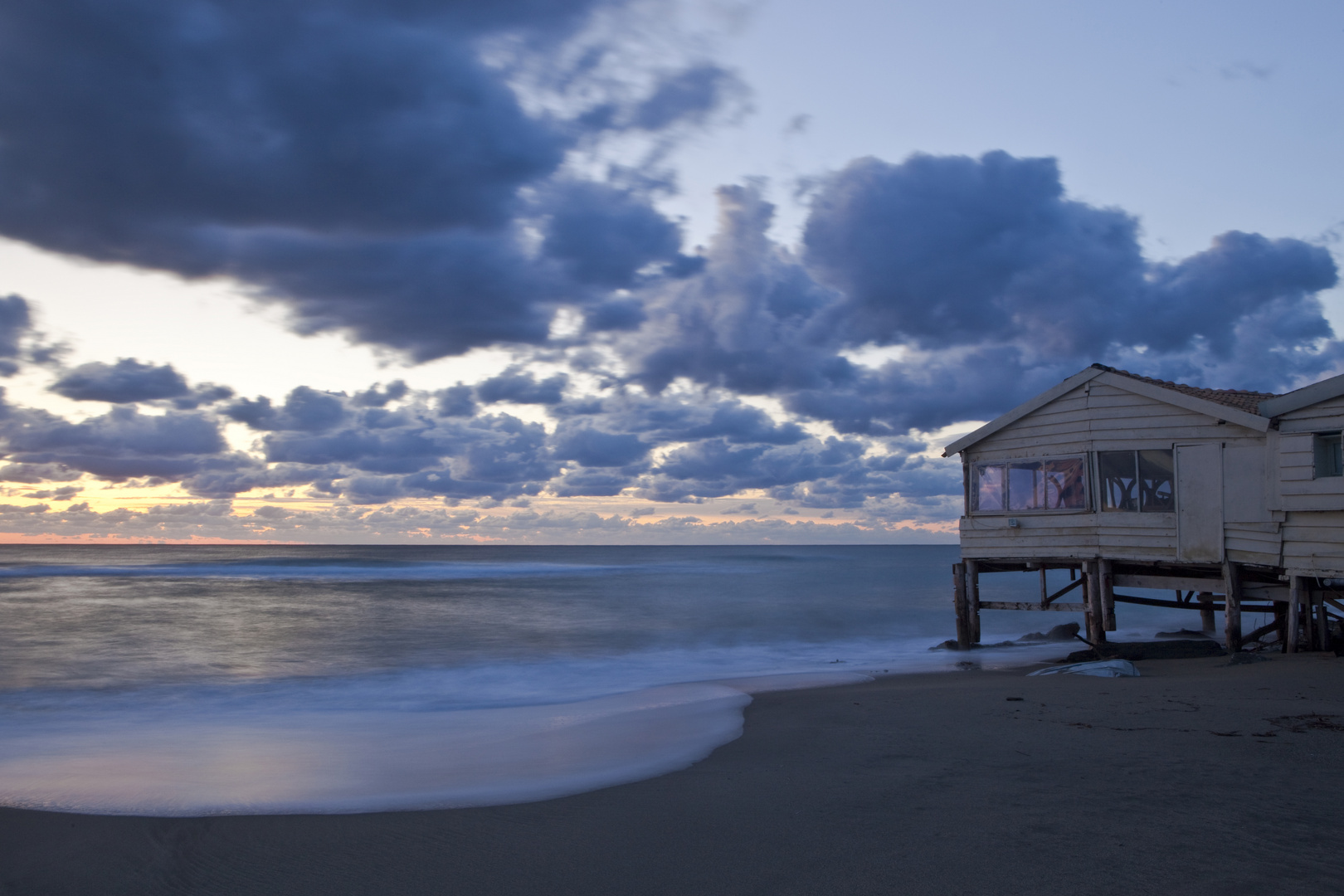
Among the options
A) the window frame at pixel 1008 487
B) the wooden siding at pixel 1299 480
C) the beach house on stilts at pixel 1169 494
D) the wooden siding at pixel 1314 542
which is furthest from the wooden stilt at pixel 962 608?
the wooden siding at pixel 1299 480

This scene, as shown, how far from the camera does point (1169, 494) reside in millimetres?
14875

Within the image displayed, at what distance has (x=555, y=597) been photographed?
1870 inches

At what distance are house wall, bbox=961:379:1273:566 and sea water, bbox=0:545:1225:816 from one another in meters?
2.71

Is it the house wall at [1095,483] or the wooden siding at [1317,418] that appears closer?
the wooden siding at [1317,418]

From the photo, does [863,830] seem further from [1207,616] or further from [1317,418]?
[1207,616]

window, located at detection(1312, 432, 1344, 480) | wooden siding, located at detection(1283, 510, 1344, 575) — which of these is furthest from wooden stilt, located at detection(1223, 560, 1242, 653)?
window, located at detection(1312, 432, 1344, 480)

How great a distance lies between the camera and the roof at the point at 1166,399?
43.3 feet

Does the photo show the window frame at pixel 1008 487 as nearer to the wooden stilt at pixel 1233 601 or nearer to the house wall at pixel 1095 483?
the house wall at pixel 1095 483

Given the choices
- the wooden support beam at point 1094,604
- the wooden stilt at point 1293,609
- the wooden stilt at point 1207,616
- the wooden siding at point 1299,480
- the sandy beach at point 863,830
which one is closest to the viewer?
the sandy beach at point 863,830

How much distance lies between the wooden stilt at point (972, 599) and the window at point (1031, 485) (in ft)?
5.14

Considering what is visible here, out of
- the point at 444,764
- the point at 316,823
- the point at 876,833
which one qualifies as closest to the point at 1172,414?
the point at 876,833

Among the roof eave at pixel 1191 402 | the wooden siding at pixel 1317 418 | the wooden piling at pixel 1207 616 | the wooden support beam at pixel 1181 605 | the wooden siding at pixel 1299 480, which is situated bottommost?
the wooden piling at pixel 1207 616

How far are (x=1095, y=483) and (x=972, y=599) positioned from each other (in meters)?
4.49

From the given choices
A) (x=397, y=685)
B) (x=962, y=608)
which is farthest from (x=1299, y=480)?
(x=397, y=685)
